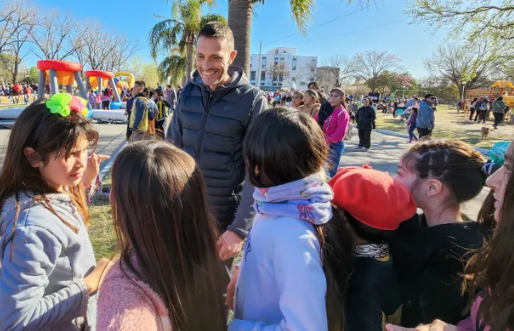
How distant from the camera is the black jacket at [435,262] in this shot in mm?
1321

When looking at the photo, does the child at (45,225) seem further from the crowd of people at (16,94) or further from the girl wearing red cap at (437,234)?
the crowd of people at (16,94)

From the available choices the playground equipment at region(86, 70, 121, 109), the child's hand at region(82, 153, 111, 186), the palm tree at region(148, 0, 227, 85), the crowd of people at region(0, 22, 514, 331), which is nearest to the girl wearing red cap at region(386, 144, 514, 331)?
Result: the crowd of people at region(0, 22, 514, 331)

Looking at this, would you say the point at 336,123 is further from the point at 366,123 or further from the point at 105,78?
the point at 105,78

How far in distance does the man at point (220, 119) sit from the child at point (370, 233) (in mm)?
863

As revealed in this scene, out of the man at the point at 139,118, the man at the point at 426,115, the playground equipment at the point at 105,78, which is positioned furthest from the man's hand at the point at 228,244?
the playground equipment at the point at 105,78

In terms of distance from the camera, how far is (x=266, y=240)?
107 cm

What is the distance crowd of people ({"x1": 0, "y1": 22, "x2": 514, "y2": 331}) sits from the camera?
3.25ft

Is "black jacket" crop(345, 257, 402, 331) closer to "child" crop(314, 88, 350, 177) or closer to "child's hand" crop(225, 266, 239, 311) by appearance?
"child's hand" crop(225, 266, 239, 311)

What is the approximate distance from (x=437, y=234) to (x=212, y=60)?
5.17 ft

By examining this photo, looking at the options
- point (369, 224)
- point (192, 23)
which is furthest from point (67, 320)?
point (192, 23)

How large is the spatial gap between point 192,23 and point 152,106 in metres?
9.65

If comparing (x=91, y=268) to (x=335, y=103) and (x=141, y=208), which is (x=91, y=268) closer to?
(x=141, y=208)

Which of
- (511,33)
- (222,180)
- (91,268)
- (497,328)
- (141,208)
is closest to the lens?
(497,328)

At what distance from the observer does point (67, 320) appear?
1306 millimetres
